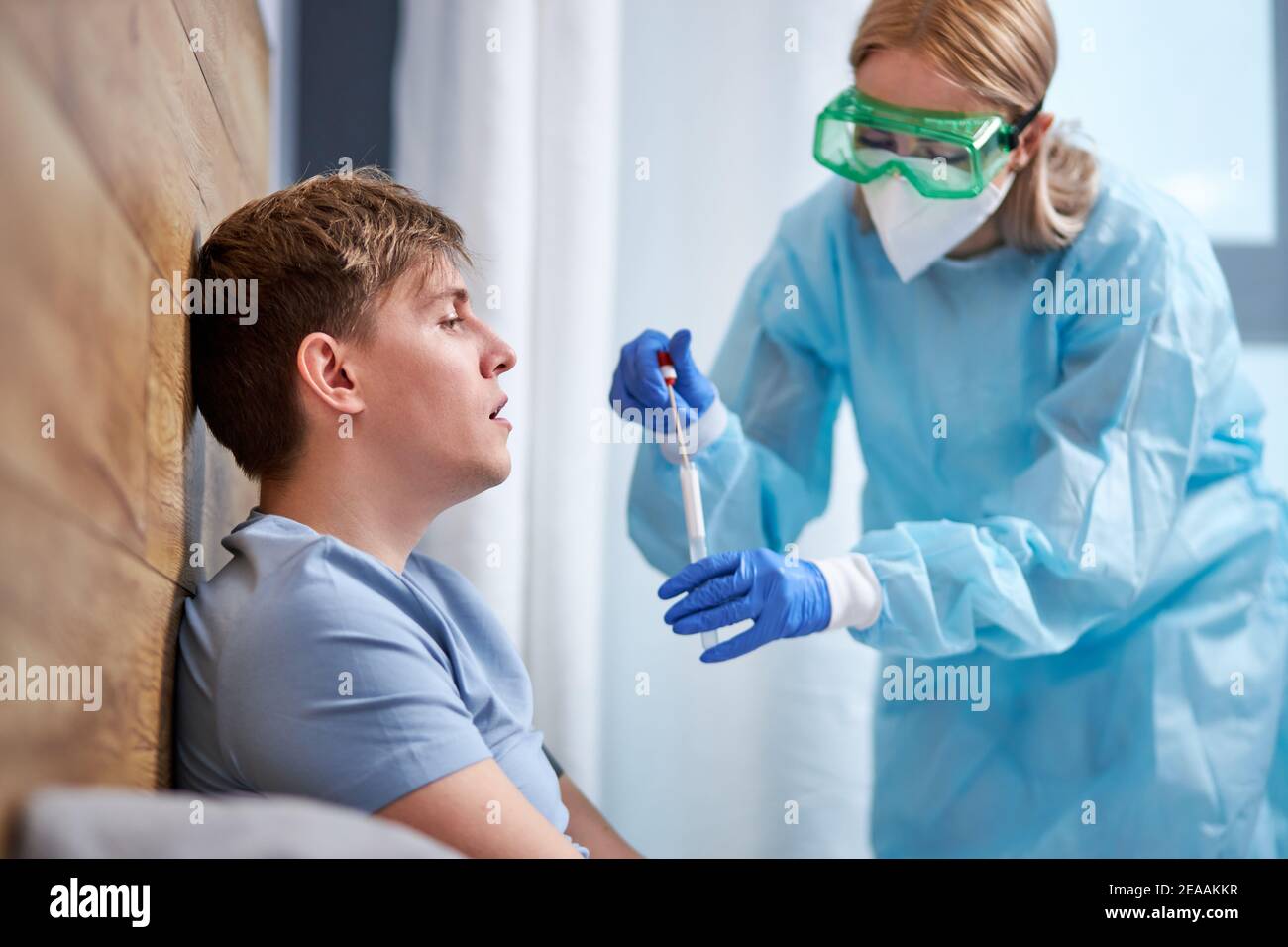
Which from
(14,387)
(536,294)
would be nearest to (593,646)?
(536,294)

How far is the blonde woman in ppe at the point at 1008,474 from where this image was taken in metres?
1.40

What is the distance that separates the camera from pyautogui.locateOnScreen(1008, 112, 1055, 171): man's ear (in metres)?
1.50

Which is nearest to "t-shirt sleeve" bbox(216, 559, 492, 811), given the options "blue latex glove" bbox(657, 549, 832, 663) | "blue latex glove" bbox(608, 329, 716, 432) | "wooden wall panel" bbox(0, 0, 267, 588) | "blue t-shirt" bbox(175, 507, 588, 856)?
"blue t-shirt" bbox(175, 507, 588, 856)

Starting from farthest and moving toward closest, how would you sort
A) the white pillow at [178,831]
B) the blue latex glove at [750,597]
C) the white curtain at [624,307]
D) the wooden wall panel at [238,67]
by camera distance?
1. the white curtain at [624,307]
2. the blue latex glove at [750,597]
3. the wooden wall panel at [238,67]
4. the white pillow at [178,831]

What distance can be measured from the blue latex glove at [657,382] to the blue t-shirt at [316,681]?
1.97 ft

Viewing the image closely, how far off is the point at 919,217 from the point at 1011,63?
0.21 meters

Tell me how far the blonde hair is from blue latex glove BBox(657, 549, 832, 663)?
1.87ft

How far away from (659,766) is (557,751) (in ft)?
0.69

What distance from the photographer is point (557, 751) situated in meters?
1.90

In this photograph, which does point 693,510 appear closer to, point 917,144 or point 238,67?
point 917,144

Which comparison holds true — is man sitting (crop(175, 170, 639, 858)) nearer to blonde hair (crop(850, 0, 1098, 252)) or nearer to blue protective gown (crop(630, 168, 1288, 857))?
blue protective gown (crop(630, 168, 1288, 857))

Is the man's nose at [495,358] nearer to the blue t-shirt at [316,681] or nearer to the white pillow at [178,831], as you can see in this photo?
the blue t-shirt at [316,681]

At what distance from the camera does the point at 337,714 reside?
0.82 metres

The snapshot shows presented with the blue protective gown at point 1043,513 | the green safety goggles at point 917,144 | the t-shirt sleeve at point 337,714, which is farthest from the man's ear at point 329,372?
the green safety goggles at point 917,144
